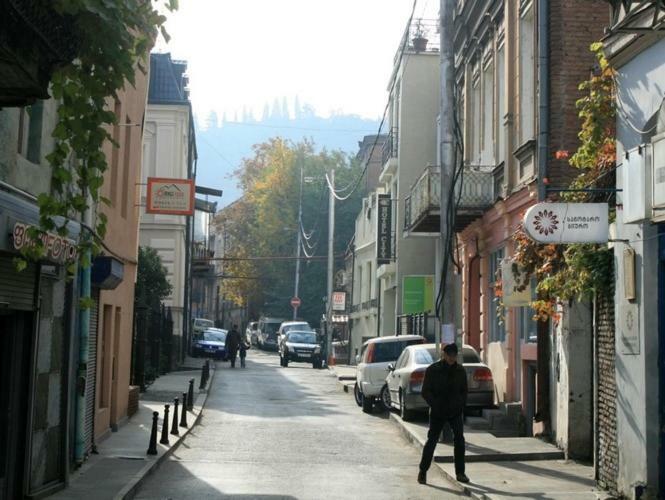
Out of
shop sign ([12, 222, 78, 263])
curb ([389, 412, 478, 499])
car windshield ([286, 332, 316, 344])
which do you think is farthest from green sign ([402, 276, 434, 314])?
shop sign ([12, 222, 78, 263])

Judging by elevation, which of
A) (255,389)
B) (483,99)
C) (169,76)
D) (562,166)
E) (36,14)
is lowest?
(255,389)

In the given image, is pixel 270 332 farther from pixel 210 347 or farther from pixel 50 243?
pixel 50 243

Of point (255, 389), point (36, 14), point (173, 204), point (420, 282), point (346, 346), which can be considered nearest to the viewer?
point (36, 14)

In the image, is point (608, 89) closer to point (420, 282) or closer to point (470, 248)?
point (470, 248)

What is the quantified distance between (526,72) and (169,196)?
7653mm

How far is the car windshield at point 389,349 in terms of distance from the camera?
81.6ft

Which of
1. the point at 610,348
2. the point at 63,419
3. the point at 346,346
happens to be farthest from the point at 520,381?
the point at 346,346

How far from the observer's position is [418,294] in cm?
3322

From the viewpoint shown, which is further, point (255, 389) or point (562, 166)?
point (255, 389)

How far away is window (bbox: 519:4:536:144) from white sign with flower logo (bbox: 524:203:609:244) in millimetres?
7573

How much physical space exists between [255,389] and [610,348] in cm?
1901

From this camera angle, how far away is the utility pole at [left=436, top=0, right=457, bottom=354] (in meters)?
17.6

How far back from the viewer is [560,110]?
1783 centimetres

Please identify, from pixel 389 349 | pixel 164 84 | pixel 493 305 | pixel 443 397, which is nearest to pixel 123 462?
pixel 443 397
